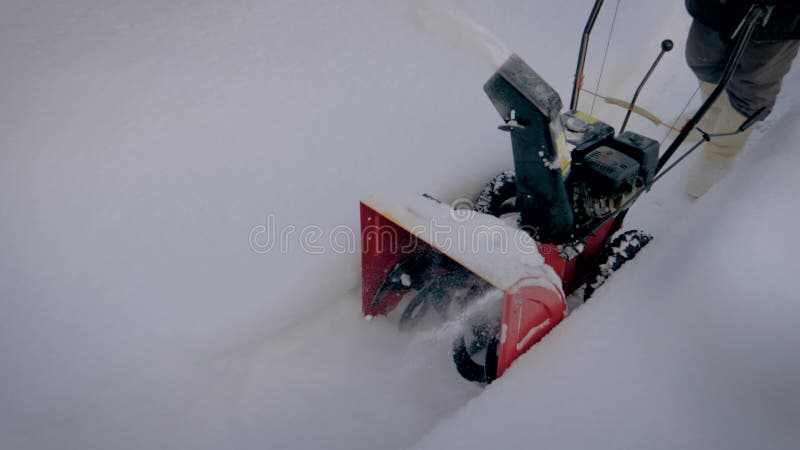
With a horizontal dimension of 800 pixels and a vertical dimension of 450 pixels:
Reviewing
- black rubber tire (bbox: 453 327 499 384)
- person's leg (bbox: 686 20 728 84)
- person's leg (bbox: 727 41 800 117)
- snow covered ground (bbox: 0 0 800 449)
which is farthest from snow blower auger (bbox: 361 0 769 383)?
person's leg (bbox: 686 20 728 84)

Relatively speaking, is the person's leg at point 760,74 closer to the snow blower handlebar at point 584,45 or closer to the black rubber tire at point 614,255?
the snow blower handlebar at point 584,45

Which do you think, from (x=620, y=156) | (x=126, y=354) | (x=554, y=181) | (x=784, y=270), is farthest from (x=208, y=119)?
(x=784, y=270)

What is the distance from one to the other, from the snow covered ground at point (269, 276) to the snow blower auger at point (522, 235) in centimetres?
12

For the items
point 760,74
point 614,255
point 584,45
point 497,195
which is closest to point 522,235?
point 614,255

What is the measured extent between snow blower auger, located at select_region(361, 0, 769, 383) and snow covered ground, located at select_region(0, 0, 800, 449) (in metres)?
0.12

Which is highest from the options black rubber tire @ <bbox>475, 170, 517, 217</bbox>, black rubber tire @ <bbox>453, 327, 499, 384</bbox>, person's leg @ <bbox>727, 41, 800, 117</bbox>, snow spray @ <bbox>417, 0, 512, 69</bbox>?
person's leg @ <bbox>727, 41, 800, 117</bbox>

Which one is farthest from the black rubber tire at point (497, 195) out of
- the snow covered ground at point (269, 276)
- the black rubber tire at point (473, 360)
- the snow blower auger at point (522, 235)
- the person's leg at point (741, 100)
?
the person's leg at point (741, 100)

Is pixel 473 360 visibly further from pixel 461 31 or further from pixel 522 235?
pixel 461 31

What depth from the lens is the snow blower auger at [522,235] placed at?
1.47m

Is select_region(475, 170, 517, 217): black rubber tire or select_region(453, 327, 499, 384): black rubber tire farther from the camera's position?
select_region(475, 170, 517, 217): black rubber tire

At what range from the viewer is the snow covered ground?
143 centimetres

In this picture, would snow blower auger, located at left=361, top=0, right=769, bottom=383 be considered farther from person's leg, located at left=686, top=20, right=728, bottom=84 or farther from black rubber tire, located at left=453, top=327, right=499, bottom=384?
person's leg, located at left=686, top=20, right=728, bottom=84

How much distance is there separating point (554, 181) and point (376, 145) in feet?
2.83

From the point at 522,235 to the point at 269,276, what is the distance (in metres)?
1.01
